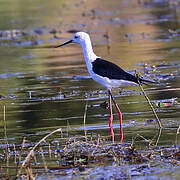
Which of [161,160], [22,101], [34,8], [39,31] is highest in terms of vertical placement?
[34,8]

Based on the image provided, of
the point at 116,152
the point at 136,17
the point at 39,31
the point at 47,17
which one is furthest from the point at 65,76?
the point at 47,17

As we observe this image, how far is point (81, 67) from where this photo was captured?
50.2 ft

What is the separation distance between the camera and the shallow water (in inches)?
374

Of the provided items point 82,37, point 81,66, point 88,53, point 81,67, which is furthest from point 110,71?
point 81,66

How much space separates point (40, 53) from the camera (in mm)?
18188

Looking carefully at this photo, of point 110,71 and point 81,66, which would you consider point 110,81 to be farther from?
point 81,66

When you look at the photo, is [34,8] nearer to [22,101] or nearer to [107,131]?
[22,101]

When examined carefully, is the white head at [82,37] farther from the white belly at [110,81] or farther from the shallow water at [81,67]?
the shallow water at [81,67]

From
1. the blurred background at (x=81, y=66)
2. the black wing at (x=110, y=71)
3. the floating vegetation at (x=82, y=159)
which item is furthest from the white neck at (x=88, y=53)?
the floating vegetation at (x=82, y=159)

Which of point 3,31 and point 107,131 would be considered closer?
point 107,131

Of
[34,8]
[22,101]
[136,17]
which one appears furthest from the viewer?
[34,8]

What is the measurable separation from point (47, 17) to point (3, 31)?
4.87 meters

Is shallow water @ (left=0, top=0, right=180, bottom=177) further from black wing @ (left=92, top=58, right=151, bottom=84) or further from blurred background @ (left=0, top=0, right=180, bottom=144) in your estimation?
black wing @ (left=92, top=58, right=151, bottom=84)

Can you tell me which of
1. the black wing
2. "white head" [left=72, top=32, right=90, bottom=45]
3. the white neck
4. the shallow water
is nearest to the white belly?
the black wing
